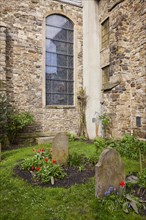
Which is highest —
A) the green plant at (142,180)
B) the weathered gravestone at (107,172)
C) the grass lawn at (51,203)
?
the weathered gravestone at (107,172)

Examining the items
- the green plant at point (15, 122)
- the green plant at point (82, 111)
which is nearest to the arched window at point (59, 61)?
the green plant at point (82, 111)

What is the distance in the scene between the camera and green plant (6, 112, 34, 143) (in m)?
7.79

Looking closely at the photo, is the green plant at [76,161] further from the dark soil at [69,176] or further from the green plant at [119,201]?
the green plant at [119,201]

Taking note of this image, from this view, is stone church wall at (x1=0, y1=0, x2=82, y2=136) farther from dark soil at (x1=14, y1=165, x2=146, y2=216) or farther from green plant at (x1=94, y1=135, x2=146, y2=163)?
dark soil at (x1=14, y1=165, x2=146, y2=216)

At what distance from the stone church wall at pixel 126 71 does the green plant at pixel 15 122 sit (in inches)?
150

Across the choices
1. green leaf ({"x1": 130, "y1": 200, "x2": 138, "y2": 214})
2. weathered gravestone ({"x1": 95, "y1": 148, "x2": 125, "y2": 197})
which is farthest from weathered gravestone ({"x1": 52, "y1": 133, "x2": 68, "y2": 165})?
green leaf ({"x1": 130, "y1": 200, "x2": 138, "y2": 214})

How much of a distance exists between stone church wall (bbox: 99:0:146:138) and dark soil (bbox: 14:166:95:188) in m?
3.54

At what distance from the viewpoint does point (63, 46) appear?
9742 millimetres

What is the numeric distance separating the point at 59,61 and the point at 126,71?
3.88 meters

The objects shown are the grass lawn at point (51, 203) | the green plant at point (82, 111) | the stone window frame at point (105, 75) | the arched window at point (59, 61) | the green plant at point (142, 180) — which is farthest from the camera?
the green plant at point (82, 111)

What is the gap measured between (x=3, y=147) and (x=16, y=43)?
5.01 m

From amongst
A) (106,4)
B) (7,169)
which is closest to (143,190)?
(7,169)

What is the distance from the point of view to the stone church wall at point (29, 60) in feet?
27.6

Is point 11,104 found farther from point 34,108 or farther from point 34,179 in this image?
point 34,179
